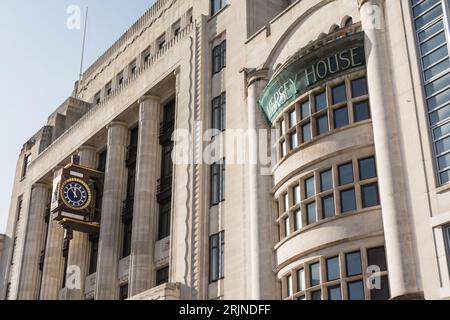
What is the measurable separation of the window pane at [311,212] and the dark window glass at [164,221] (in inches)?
542

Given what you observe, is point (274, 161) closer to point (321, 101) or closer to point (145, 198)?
point (321, 101)

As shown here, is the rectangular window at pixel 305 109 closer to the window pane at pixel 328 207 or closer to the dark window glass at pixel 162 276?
the window pane at pixel 328 207

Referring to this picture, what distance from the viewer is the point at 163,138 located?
141ft

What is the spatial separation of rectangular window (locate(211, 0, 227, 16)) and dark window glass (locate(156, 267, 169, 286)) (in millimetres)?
15117

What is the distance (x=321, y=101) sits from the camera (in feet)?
95.7

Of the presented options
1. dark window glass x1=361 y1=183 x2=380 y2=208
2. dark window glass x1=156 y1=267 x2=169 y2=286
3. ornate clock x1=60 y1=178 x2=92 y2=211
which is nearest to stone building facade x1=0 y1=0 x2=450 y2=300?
dark window glass x1=361 y1=183 x2=380 y2=208

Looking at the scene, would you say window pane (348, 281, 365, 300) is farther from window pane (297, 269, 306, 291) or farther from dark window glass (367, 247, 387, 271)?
window pane (297, 269, 306, 291)

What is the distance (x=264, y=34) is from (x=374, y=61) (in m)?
9.71

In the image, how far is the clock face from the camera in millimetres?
45875

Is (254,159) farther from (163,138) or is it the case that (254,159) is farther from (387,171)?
(163,138)

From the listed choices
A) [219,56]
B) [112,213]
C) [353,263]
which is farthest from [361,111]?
[112,213]

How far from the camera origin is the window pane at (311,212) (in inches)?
1098

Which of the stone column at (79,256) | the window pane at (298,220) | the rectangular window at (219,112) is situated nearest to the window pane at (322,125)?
the window pane at (298,220)
